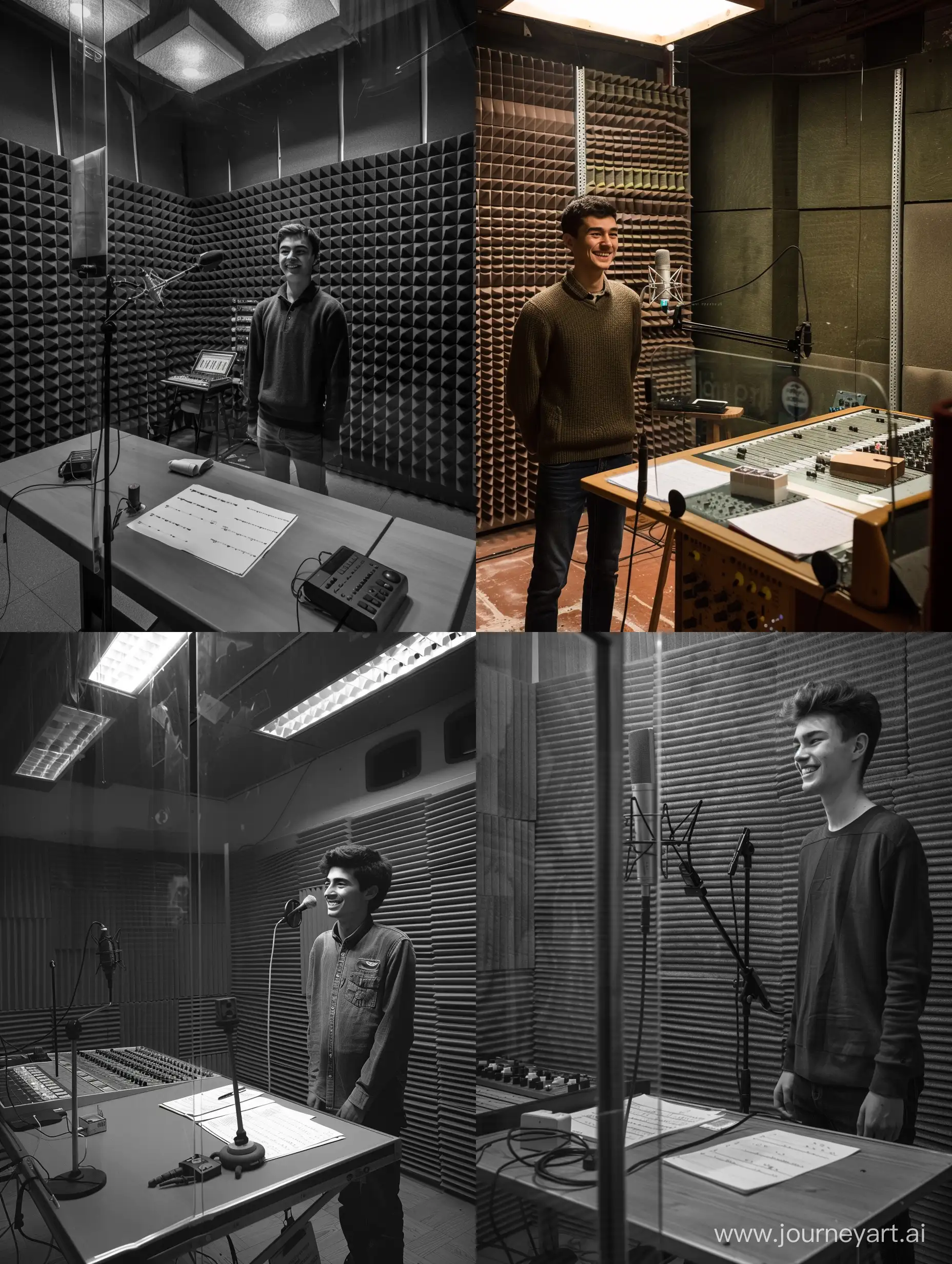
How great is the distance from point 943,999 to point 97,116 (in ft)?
Answer: 8.85

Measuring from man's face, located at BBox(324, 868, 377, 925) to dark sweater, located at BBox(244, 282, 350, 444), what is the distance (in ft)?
3.34

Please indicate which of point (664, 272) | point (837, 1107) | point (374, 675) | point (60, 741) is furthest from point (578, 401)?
point (837, 1107)

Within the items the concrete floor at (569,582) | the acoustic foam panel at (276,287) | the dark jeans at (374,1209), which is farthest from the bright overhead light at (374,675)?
the dark jeans at (374,1209)

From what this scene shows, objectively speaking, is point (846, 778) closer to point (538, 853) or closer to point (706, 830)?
point (706, 830)

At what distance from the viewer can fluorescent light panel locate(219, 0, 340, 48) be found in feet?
7.39

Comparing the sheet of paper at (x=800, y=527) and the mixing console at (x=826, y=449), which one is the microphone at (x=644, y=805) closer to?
the sheet of paper at (x=800, y=527)

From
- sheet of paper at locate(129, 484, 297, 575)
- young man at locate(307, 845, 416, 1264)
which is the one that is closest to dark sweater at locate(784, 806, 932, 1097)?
young man at locate(307, 845, 416, 1264)

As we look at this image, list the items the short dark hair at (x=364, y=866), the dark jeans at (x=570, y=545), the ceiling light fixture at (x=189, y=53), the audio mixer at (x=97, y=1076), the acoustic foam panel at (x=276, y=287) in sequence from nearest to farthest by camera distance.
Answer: the acoustic foam panel at (x=276, y=287) → the ceiling light fixture at (x=189, y=53) → the short dark hair at (x=364, y=866) → the audio mixer at (x=97, y=1076) → the dark jeans at (x=570, y=545)

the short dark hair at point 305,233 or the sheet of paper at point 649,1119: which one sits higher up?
the short dark hair at point 305,233

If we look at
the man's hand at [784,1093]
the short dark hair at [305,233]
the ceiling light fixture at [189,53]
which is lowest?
the man's hand at [784,1093]

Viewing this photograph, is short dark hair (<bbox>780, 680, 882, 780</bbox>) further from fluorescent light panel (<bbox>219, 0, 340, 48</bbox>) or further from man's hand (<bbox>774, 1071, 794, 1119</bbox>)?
fluorescent light panel (<bbox>219, 0, 340, 48</bbox>)

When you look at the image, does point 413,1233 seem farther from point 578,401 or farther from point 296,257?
point 296,257

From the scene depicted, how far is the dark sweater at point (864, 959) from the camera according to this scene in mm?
2543

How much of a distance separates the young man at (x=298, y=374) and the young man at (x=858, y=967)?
4.45 feet
